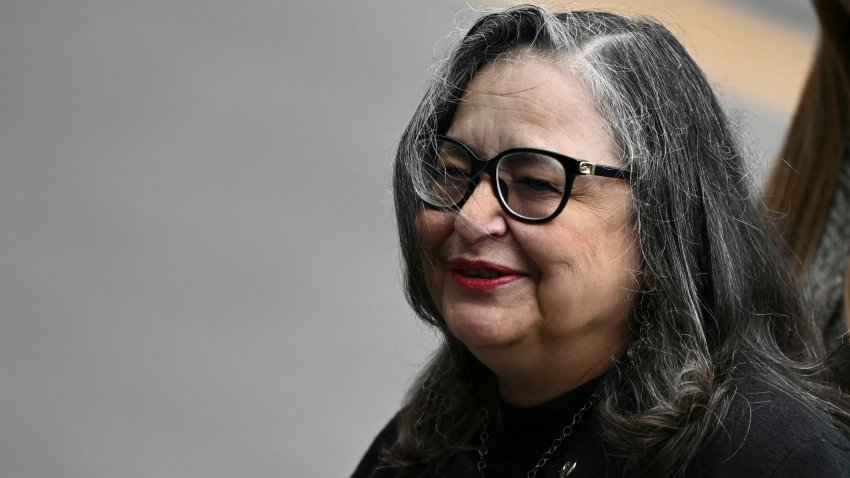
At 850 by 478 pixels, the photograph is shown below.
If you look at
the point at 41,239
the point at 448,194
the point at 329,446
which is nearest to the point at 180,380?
the point at 329,446

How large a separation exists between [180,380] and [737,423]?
344 centimetres

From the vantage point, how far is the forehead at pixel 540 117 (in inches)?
85.0

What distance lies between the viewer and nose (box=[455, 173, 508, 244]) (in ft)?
7.10

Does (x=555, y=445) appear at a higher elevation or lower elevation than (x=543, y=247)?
lower

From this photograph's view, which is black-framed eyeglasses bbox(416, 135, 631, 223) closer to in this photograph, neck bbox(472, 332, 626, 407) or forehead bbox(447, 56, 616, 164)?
forehead bbox(447, 56, 616, 164)

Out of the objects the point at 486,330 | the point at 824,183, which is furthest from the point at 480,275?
the point at 824,183

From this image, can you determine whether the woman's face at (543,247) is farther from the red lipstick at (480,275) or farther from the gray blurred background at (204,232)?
the gray blurred background at (204,232)

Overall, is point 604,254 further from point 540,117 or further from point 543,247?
point 540,117

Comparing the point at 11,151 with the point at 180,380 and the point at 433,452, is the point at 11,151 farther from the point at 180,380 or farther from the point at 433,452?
the point at 433,452

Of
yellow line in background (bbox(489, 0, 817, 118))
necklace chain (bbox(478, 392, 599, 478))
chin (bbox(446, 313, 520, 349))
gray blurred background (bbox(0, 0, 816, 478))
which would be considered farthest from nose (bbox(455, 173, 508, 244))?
yellow line in background (bbox(489, 0, 817, 118))

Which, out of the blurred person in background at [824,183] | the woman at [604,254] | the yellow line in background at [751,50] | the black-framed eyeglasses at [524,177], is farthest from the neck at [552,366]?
the yellow line in background at [751,50]

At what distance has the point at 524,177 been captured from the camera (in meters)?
2.16

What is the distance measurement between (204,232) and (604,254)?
4101 mm

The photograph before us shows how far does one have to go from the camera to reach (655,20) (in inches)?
96.0
